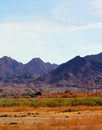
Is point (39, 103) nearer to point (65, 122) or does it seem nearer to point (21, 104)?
point (21, 104)

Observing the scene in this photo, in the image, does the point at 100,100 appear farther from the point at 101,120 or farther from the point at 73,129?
the point at 73,129

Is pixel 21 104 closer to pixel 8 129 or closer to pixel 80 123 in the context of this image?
pixel 80 123

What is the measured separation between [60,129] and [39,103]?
118 ft

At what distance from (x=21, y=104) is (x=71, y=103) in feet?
24.5

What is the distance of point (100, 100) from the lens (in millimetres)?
69062

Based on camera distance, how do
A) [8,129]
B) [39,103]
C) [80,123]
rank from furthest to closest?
[39,103] → [80,123] → [8,129]

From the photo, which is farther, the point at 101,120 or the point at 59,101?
the point at 59,101

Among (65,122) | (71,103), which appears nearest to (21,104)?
(71,103)

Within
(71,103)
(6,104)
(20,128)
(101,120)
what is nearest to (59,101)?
(71,103)

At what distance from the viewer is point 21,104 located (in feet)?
223

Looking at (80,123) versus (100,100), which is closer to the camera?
(80,123)

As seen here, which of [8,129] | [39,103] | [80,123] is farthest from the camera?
[39,103]

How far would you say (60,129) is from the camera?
3122 centimetres

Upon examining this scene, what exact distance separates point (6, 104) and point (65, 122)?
3342 cm
